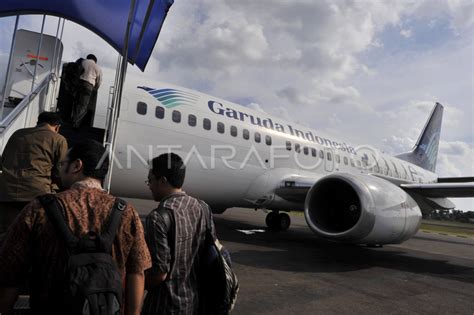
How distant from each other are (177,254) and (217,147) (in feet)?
19.4

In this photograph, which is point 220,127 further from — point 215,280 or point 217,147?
point 215,280

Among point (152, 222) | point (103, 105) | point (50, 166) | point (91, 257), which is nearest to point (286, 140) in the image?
point (103, 105)

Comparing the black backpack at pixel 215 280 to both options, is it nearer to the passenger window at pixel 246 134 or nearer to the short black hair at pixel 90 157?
the short black hair at pixel 90 157

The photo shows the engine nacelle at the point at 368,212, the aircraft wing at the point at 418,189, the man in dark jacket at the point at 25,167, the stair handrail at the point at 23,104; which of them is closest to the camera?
the man in dark jacket at the point at 25,167

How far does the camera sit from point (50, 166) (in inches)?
114

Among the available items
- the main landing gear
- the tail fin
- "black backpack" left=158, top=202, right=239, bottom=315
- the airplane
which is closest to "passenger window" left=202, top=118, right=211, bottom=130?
the airplane

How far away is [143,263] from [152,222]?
0.32 m

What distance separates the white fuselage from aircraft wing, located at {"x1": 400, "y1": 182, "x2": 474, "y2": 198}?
8.83 feet

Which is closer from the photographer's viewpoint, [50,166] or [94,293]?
[94,293]

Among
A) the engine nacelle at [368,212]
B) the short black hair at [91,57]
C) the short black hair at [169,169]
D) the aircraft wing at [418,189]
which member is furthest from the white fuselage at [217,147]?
the short black hair at [169,169]

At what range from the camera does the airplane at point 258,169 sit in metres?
6.46

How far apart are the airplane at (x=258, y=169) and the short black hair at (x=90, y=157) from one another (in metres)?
4.61

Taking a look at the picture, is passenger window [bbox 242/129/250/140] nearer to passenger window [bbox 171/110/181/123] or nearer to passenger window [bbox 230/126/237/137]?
passenger window [bbox 230/126/237/137]

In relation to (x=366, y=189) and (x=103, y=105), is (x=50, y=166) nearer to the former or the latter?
(x=103, y=105)
